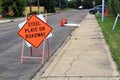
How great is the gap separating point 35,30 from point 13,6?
45910 millimetres

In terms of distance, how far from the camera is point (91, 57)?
12.0m

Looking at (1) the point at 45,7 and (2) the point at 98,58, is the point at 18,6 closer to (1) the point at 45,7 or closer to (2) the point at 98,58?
(1) the point at 45,7

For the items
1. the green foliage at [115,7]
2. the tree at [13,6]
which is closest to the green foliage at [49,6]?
the tree at [13,6]

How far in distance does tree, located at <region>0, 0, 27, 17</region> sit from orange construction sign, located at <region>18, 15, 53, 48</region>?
45641mm

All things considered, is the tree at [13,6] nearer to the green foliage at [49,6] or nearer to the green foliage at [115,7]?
Result: the green foliage at [115,7]

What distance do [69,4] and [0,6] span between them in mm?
88806

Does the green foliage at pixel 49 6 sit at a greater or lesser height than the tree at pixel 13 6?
lesser

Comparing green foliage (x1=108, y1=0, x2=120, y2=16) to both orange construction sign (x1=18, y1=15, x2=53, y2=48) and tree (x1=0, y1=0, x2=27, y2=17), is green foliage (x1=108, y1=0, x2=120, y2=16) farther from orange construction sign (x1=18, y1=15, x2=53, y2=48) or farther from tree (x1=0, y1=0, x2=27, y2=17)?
tree (x1=0, y1=0, x2=27, y2=17)

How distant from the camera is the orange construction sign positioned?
460 inches

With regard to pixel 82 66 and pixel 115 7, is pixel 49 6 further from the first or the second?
pixel 82 66

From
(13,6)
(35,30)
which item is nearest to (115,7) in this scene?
(35,30)

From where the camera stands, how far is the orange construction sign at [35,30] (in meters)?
11.7

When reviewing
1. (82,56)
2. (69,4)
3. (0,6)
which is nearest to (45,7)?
(0,6)

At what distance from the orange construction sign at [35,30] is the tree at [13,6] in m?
45.6
